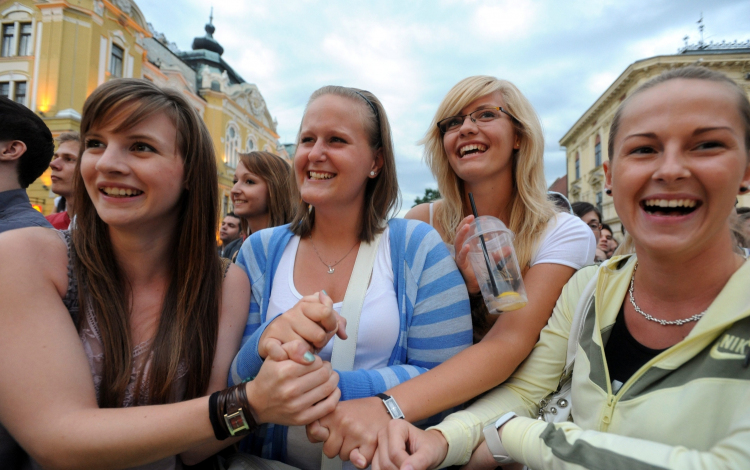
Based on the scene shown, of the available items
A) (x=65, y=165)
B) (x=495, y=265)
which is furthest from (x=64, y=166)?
(x=495, y=265)

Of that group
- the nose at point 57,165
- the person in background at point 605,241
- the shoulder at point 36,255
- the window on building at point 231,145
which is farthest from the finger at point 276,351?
the window on building at point 231,145

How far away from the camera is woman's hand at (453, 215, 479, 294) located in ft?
6.29

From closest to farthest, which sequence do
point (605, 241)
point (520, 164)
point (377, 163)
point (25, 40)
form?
point (377, 163), point (520, 164), point (605, 241), point (25, 40)

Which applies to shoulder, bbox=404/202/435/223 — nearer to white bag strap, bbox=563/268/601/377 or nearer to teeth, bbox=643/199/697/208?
white bag strap, bbox=563/268/601/377

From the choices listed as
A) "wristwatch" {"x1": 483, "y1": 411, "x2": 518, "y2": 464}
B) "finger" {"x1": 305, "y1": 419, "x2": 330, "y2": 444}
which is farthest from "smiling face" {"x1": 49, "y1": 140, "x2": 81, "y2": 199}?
"wristwatch" {"x1": 483, "y1": 411, "x2": 518, "y2": 464}

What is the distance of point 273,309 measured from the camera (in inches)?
73.3

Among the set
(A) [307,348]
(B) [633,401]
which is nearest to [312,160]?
(A) [307,348]

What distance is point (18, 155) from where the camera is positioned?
2.77 metres

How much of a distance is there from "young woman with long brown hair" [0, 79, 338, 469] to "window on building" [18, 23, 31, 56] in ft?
74.5

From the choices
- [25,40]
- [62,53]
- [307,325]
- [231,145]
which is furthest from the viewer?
[231,145]

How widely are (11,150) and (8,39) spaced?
880 inches

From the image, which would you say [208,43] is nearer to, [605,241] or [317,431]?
[605,241]

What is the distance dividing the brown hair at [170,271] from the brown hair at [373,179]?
50 centimetres

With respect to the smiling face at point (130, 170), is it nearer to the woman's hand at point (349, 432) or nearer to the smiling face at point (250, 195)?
the woman's hand at point (349, 432)
